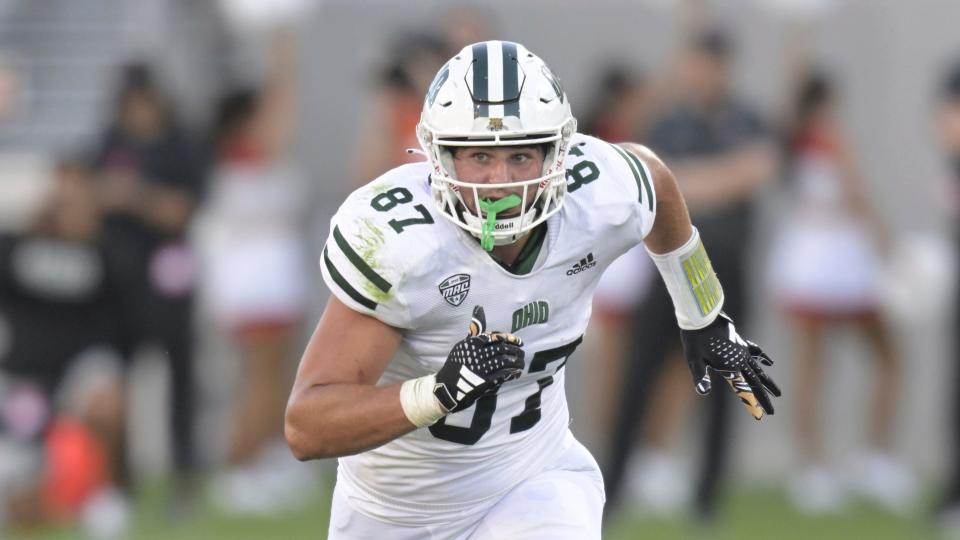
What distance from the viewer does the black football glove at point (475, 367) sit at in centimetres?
382

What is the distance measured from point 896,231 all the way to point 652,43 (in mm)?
1687

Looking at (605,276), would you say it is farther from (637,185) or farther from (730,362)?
(637,185)

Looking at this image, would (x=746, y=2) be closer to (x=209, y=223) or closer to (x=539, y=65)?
(x=209, y=223)

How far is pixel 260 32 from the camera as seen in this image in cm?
1057

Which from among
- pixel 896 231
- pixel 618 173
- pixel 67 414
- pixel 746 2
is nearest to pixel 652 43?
pixel 746 2

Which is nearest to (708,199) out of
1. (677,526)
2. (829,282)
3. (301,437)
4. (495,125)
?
(829,282)

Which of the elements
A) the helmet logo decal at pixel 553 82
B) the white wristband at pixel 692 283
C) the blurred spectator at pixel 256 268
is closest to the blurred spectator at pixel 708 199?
the blurred spectator at pixel 256 268

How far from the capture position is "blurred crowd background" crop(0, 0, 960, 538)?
7961 millimetres

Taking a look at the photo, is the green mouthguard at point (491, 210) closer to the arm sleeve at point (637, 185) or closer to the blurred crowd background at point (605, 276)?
the arm sleeve at point (637, 185)

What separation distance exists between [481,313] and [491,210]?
261 mm

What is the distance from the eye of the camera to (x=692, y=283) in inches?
190

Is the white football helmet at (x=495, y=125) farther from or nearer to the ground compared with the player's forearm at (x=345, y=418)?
farther from the ground

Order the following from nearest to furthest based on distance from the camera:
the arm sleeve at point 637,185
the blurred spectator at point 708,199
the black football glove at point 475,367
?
1. the black football glove at point 475,367
2. the arm sleeve at point 637,185
3. the blurred spectator at point 708,199

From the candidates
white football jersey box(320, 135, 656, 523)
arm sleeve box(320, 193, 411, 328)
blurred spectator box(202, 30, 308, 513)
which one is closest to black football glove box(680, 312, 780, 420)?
white football jersey box(320, 135, 656, 523)
